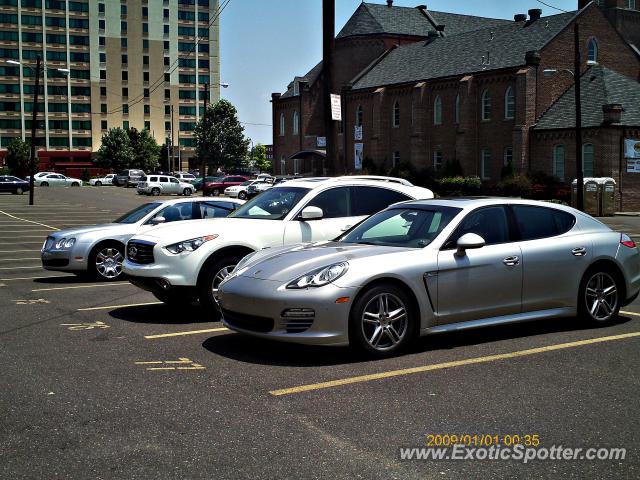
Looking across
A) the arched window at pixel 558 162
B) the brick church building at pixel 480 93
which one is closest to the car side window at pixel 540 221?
the brick church building at pixel 480 93

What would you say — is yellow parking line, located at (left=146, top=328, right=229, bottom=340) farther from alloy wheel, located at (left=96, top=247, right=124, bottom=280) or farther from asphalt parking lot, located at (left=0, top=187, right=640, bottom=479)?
alloy wheel, located at (left=96, top=247, right=124, bottom=280)

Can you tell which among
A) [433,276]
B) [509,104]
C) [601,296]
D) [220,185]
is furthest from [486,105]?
[433,276]

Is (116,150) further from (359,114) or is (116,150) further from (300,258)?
(300,258)

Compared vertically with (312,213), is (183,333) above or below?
below

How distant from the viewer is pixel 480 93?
56062mm

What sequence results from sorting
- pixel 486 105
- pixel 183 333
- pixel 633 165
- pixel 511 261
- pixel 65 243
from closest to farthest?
pixel 511 261, pixel 183 333, pixel 65 243, pixel 633 165, pixel 486 105

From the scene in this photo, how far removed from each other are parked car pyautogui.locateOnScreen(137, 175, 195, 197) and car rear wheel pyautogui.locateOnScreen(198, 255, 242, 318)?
53687 mm

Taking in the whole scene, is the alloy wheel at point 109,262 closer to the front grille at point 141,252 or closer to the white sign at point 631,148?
the front grille at point 141,252

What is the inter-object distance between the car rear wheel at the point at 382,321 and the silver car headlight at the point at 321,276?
1.02 ft

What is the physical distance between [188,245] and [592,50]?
51.4 meters

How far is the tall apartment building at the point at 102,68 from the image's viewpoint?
113m

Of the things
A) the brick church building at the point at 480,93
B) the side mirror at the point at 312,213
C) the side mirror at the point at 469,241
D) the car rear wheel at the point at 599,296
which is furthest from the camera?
the brick church building at the point at 480,93

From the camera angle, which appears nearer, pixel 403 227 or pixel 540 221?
pixel 403 227

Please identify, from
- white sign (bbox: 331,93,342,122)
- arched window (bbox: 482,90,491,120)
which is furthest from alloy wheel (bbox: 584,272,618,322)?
arched window (bbox: 482,90,491,120)
